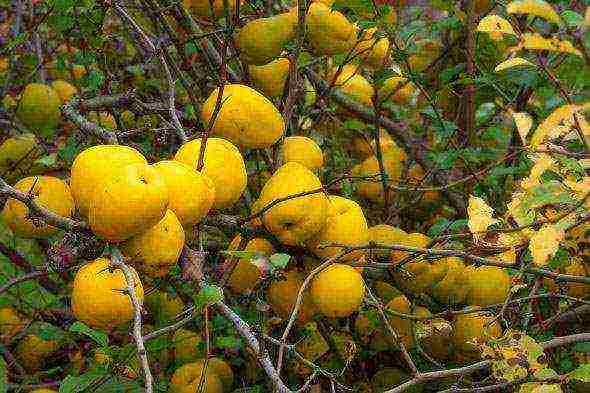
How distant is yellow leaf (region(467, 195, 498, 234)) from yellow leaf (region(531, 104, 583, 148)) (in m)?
0.19

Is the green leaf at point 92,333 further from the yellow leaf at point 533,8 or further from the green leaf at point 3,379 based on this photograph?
the yellow leaf at point 533,8

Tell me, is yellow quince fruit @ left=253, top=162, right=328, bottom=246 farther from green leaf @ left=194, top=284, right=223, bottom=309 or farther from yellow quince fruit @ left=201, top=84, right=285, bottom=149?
green leaf @ left=194, top=284, right=223, bottom=309

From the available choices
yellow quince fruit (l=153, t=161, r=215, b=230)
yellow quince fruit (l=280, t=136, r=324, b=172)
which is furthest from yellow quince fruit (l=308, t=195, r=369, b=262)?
yellow quince fruit (l=153, t=161, r=215, b=230)

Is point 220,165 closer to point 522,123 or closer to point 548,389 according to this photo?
point 522,123

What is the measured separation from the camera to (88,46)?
2385 mm

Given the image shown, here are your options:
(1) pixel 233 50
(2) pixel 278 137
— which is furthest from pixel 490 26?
(1) pixel 233 50

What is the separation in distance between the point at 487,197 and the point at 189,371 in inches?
34.6

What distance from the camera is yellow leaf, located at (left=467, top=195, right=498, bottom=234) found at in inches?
53.4

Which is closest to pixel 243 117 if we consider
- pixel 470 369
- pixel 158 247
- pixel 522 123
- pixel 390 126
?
pixel 158 247

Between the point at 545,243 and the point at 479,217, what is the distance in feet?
0.95

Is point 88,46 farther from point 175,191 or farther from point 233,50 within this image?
point 175,191

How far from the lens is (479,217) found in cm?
137

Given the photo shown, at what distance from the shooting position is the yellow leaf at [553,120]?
1062mm

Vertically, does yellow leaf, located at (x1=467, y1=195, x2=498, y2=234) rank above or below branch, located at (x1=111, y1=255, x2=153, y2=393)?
below
